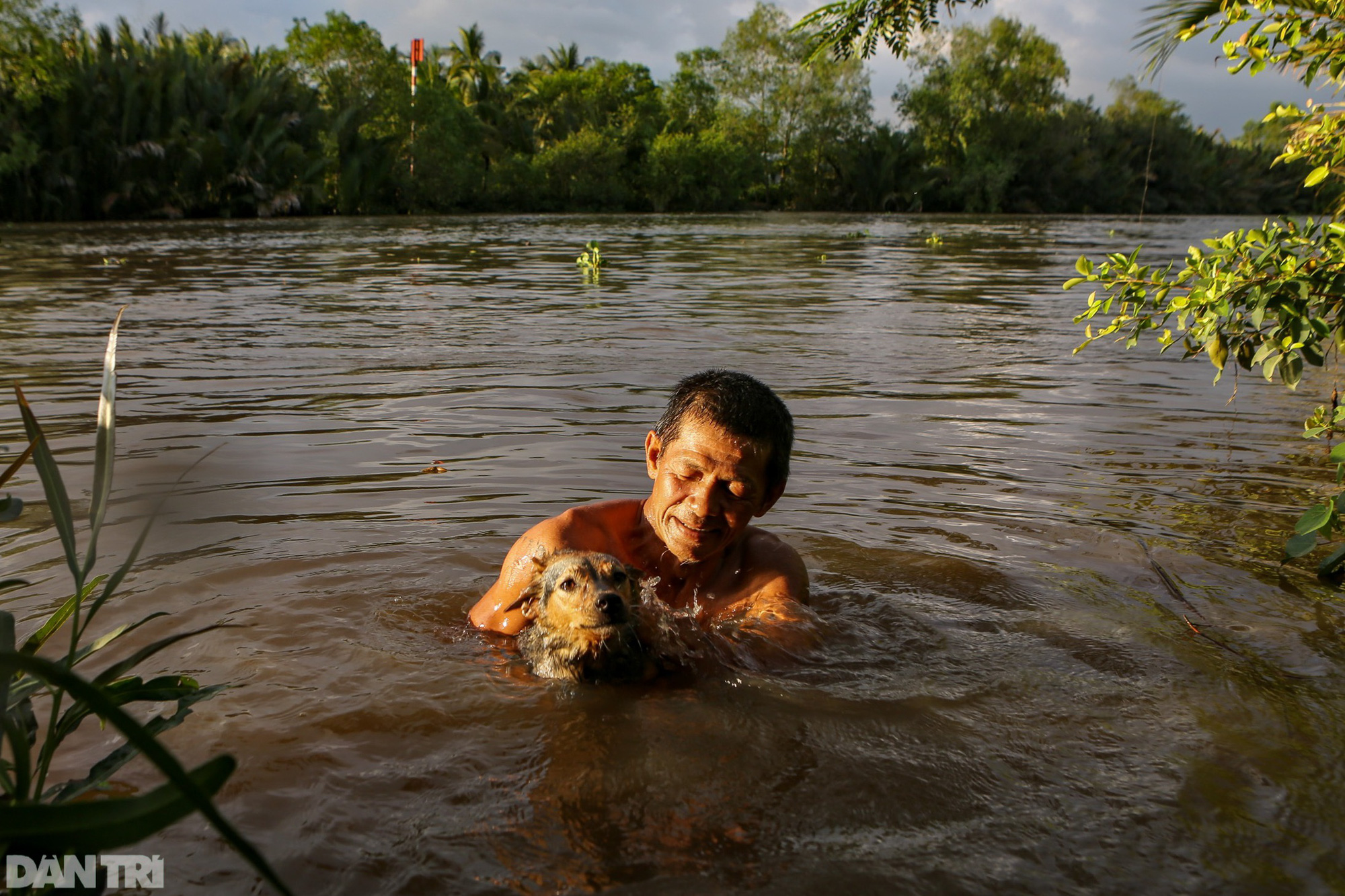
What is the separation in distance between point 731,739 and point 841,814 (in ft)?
1.50

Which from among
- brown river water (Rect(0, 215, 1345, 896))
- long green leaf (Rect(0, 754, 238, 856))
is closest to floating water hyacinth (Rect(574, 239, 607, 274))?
brown river water (Rect(0, 215, 1345, 896))

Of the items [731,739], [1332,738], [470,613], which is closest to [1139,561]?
[1332,738]

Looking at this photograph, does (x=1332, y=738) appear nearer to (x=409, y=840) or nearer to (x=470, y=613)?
(x=409, y=840)

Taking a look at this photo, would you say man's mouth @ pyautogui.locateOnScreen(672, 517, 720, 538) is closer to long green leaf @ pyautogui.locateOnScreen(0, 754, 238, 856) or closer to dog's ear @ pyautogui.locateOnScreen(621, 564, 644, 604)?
dog's ear @ pyautogui.locateOnScreen(621, 564, 644, 604)

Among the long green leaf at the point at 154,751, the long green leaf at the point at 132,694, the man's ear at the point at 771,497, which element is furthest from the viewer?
the man's ear at the point at 771,497

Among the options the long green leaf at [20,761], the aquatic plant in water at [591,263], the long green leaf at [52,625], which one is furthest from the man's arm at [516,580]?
the aquatic plant in water at [591,263]

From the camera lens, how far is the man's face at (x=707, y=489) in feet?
11.0

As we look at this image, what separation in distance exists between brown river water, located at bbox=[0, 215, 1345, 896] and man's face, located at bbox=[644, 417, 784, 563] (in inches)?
19.5

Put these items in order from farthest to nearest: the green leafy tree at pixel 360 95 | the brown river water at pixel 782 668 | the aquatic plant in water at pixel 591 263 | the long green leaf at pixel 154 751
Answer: the green leafy tree at pixel 360 95 < the aquatic plant in water at pixel 591 263 < the brown river water at pixel 782 668 < the long green leaf at pixel 154 751

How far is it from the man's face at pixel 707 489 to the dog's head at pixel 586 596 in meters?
0.46

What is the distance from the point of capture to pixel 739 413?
337 centimetres

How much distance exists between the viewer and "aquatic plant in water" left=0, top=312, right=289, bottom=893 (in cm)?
89

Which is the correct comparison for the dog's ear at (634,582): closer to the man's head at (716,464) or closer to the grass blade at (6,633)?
the man's head at (716,464)

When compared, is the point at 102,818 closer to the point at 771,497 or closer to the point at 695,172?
the point at 771,497
